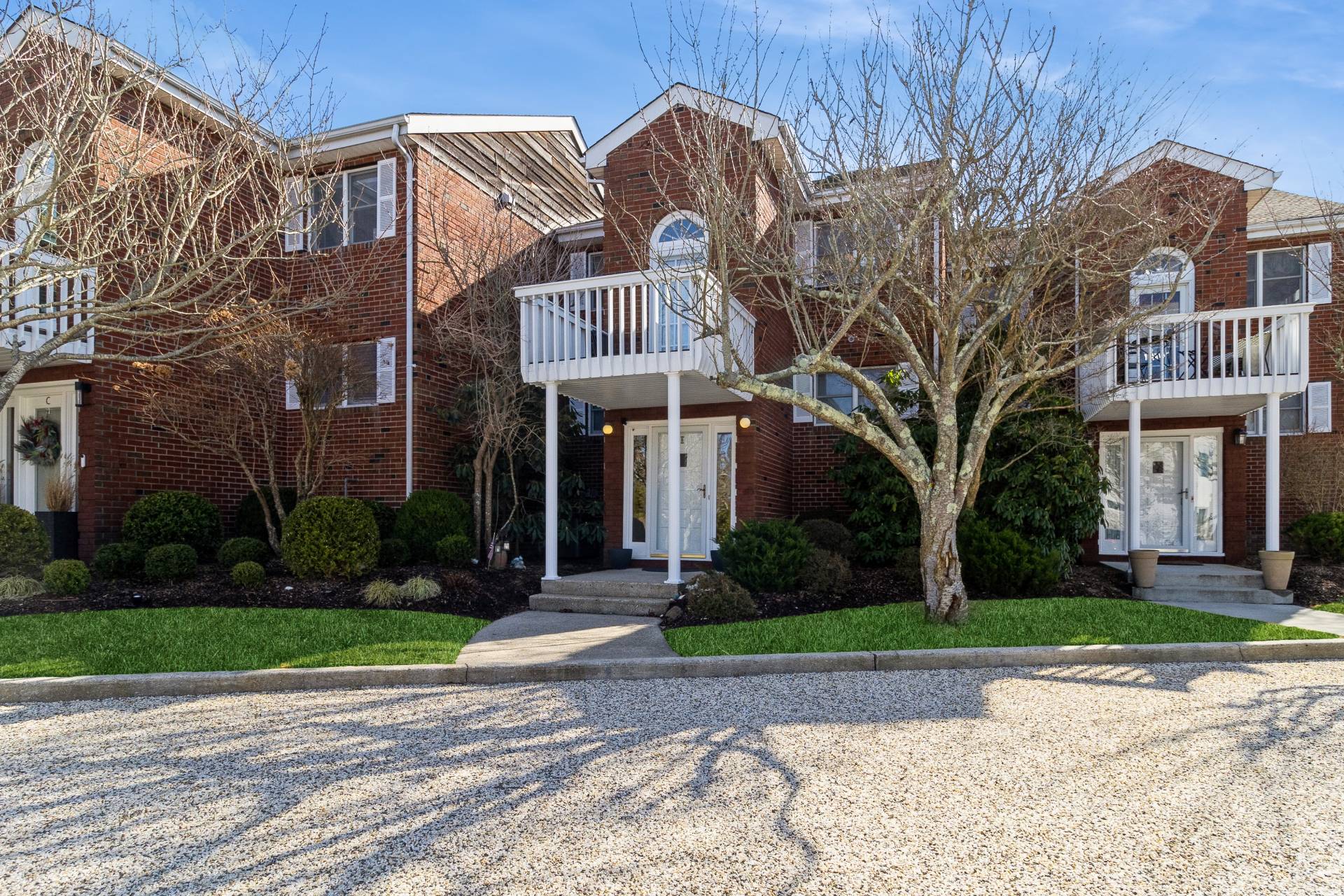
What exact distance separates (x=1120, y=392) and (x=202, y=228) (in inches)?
458

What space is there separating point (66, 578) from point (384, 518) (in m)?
3.79

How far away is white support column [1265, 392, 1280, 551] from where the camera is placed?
10.0m

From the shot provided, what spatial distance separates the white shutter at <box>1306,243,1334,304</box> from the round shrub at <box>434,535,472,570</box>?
1345 cm

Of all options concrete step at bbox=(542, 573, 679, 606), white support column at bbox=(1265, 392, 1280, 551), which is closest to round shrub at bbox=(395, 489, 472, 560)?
concrete step at bbox=(542, 573, 679, 606)

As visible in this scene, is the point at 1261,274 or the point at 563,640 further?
the point at 1261,274

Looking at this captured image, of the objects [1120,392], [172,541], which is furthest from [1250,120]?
[172,541]

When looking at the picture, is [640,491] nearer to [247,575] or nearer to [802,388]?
[802,388]

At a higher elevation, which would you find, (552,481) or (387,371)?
(387,371)

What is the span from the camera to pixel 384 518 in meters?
11.6

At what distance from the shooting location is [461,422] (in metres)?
12.6

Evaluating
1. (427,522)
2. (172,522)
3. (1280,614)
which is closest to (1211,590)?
(1280,614)

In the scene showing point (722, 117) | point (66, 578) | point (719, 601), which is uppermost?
point (722, 117)

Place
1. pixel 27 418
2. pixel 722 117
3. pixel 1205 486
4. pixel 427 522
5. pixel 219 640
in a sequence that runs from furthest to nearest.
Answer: pixel 1205 486 → pixel 27 418 → pixel 427 522 → pixel 722 117 → pixel 219 640

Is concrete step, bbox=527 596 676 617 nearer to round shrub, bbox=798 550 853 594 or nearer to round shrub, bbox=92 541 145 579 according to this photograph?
round shrub, bbox=798 550 853 594
